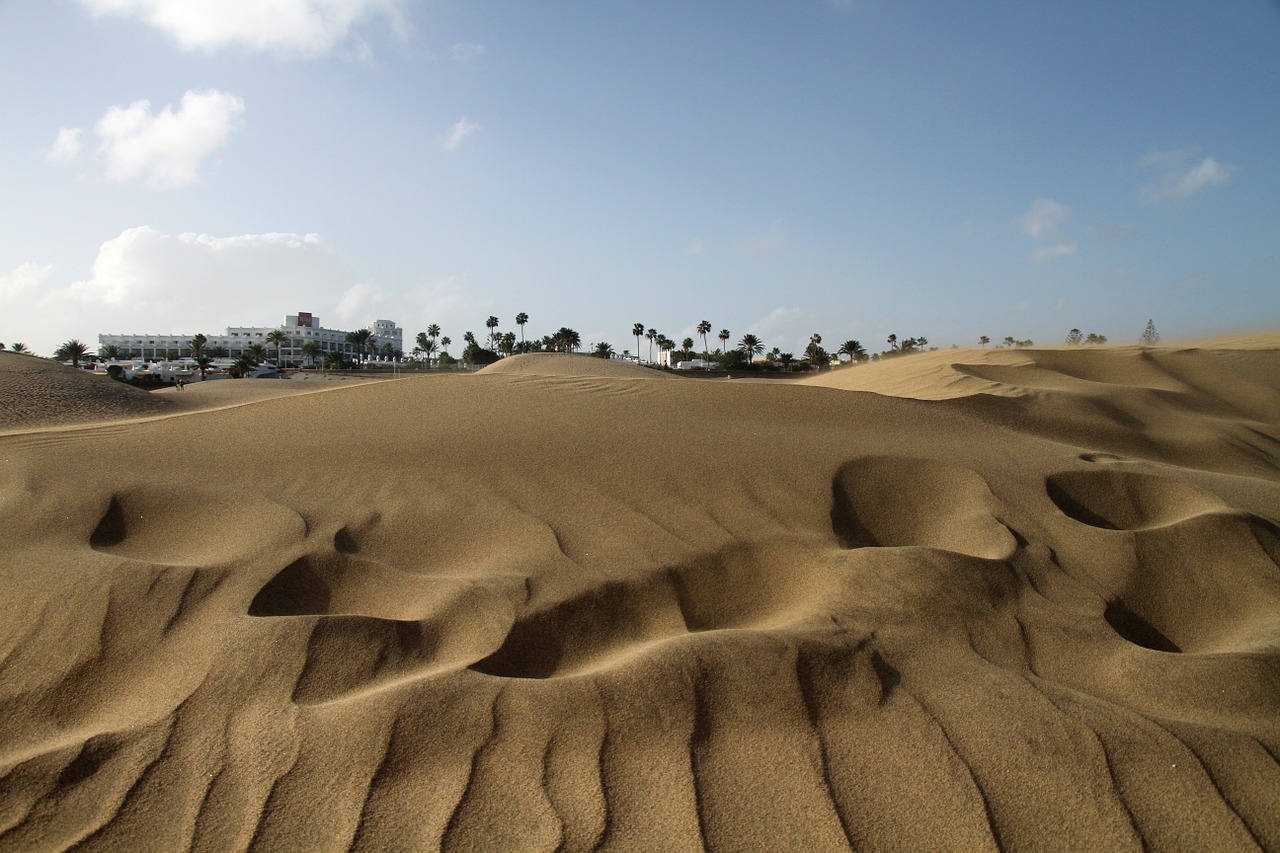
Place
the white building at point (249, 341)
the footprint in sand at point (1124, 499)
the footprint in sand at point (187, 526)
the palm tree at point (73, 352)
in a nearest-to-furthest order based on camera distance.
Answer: the footprint in sand at point (187, 526), the footprint in sand at point (1124, 499), the palm tree at point (73, 352), the white building at point (249, 341)

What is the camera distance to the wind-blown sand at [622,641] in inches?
91.0

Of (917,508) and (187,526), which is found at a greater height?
(187,526)

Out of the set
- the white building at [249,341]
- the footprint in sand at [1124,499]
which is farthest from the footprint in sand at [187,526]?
the white building at [249,341]

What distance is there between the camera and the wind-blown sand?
7.58ft

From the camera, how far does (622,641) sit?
10.7ft

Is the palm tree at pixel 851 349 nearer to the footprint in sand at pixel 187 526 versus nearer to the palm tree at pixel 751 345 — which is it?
the palm tree at pixel 751 345

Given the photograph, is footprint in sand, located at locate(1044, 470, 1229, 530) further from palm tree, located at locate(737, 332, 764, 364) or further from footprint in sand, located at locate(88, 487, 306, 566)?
palm tree, located at locate(737, 332, 764, 364)

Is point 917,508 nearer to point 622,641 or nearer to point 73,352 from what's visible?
point 622,641

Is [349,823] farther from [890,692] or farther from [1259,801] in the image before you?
[1259,801]

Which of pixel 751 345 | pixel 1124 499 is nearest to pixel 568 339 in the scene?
pixel 751 345

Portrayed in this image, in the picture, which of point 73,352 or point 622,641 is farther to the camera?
point 73,352

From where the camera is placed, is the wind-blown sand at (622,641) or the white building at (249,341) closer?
the wind-blown sand at (622,641)

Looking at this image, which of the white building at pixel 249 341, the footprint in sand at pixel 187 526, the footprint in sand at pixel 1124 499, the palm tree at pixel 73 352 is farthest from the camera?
the white building at pixel 249 341

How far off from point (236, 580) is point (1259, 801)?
407 cm
